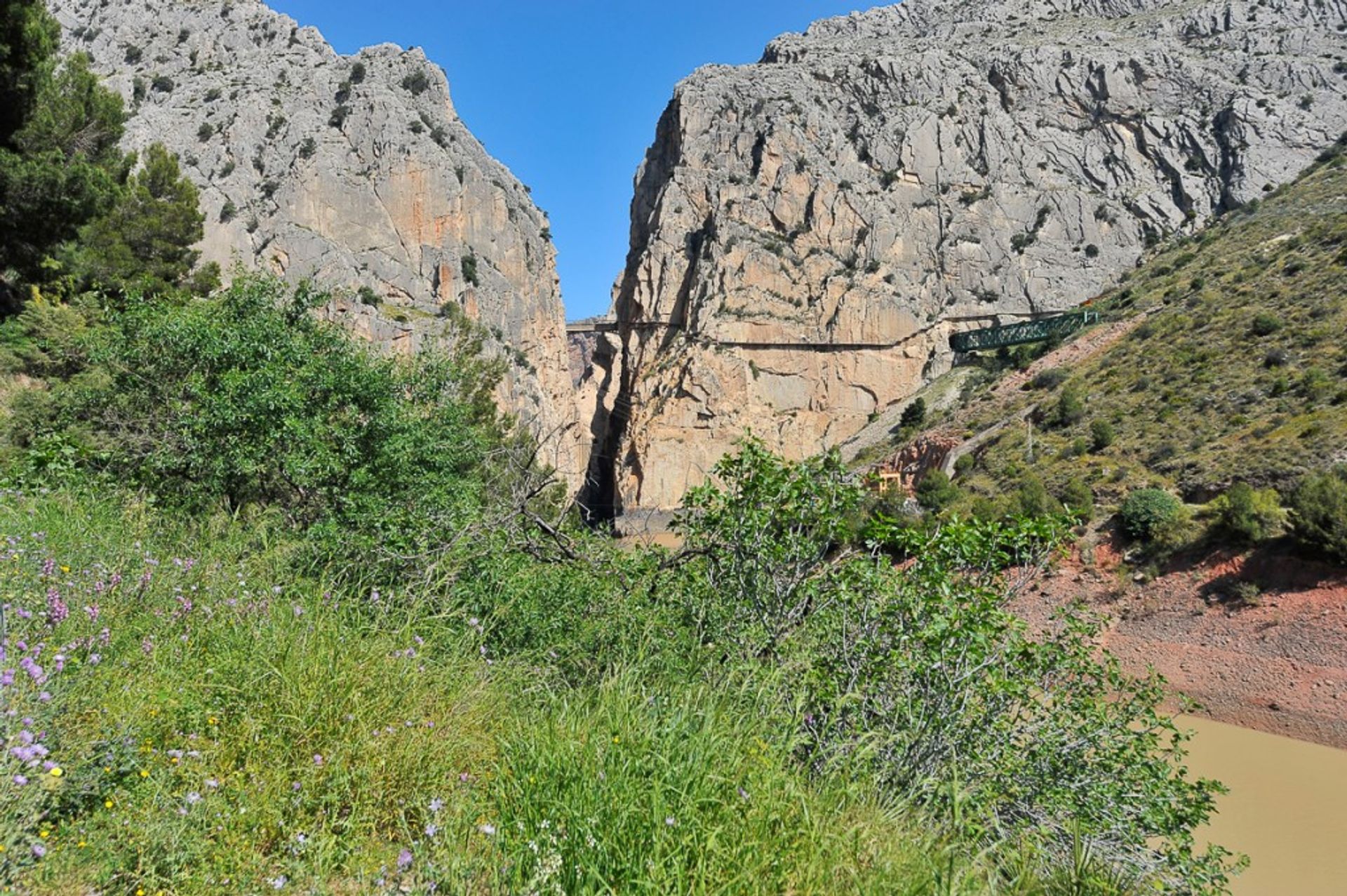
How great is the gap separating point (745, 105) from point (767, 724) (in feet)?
223

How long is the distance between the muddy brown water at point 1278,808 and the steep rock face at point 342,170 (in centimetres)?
2963

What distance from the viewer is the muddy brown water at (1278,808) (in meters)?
9.58

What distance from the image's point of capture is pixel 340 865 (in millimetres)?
2328

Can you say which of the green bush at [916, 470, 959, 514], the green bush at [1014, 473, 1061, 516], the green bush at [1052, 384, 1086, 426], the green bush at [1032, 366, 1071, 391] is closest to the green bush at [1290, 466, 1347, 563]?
the green bush at [1014, 473, 1061, 516]

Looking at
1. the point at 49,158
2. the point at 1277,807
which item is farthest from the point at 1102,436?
the point at 49,158

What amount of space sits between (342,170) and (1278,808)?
162 ft

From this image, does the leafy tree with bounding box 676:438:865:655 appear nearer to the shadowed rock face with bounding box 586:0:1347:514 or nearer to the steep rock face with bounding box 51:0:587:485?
the steep rock face with bounding box 51:0:587:485

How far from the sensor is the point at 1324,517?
54.9 feet

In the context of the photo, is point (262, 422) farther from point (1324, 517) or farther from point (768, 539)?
point (1324, 517)

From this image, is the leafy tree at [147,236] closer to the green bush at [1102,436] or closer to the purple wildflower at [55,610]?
the purple wildflower at [55,610]

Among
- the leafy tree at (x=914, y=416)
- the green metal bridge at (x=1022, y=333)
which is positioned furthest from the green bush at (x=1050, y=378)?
the leafy tree at (x=914, y=416)

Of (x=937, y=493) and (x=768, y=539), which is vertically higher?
(x=937, y=493)

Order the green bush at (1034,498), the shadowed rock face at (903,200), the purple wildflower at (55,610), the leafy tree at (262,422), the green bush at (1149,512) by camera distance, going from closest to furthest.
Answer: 1. the purple wildflower at (55,610)
2. the leafy tree at (262,422)
3. the green bush at (1149,512)
4. the green bush at (1034,498)
5. the shadowed rock face at (903,200)

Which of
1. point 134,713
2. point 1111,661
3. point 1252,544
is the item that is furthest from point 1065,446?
point 134,713
